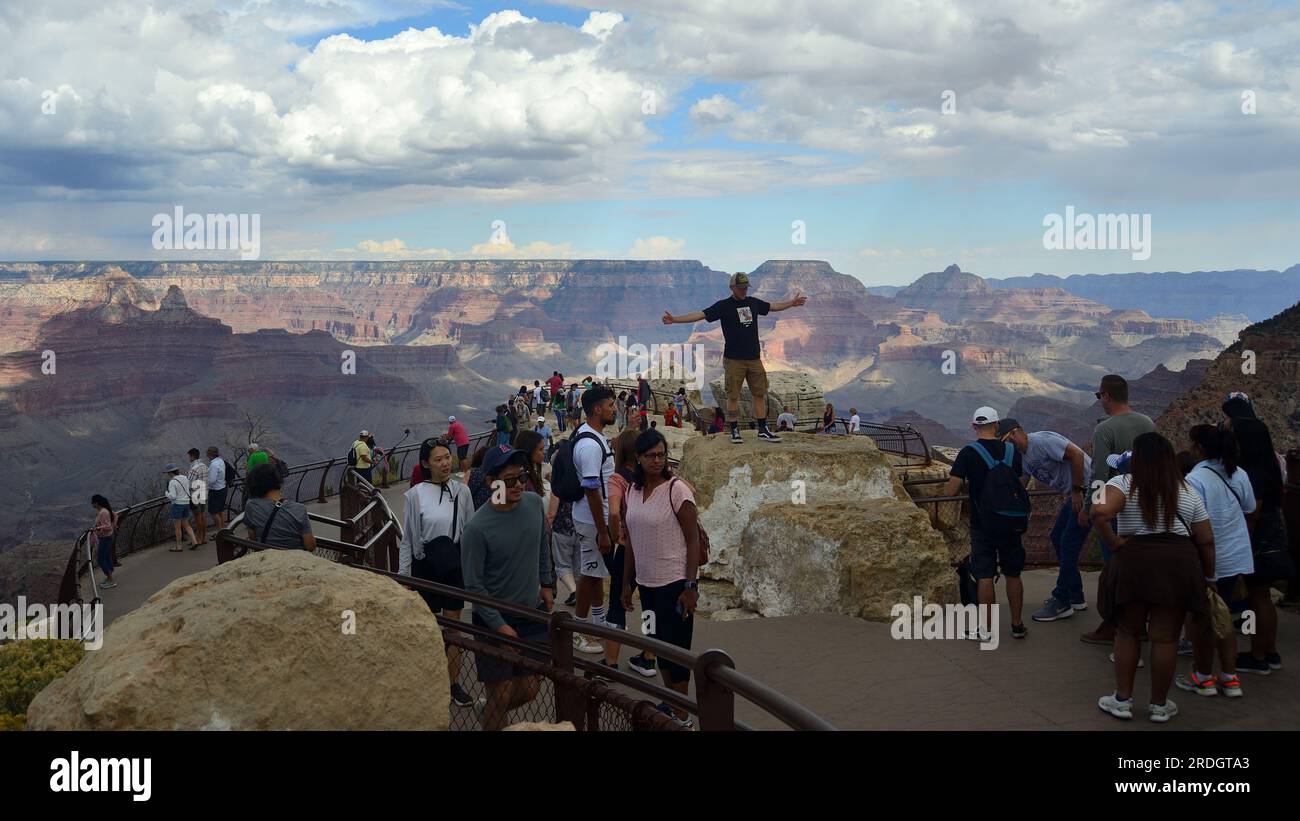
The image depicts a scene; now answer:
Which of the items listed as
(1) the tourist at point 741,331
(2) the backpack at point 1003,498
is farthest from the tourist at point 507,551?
(1) the tourist at point 741,331

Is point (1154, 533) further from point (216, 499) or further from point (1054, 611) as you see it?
point (216, 499)

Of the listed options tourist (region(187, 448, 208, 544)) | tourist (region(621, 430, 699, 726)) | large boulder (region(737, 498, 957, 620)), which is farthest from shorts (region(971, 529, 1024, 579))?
tourist (region(187, 448, 208, 544))

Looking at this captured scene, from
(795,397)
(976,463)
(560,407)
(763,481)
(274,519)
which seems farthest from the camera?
(795,397)

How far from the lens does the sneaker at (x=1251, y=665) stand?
6.29 metres

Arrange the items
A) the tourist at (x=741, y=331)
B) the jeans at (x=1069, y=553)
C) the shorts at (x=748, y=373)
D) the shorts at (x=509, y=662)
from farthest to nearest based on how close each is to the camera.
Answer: the shorts at (x=748, y=373) → the tourist at (x=741, y=331) → the jeans at (x=1069, y=553) → the shorts at (x=509, y=662)

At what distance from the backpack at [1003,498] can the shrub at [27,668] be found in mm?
6141

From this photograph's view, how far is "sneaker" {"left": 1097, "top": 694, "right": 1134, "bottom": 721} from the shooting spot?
559 cm

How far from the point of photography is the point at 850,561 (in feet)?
27.9

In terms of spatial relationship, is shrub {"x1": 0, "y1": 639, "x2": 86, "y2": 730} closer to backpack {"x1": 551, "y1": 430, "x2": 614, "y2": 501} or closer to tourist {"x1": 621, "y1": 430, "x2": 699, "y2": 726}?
backpack {"x1": 551, "y1": 430, "x2": 614, "y2": 501}

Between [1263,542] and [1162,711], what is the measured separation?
5.53 ft

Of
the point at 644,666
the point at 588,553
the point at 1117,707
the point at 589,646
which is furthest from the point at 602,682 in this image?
the point at 589,646

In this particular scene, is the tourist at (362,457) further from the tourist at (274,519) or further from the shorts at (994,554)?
the shorts at (994,554)

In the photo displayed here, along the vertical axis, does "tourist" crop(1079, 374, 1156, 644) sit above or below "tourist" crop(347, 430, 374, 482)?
above
